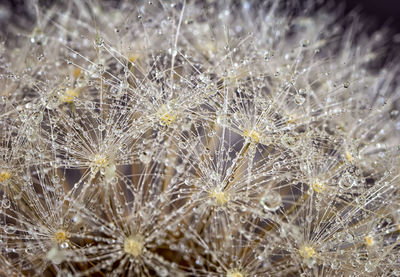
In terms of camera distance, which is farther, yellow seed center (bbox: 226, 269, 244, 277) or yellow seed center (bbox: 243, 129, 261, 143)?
yellow seed center (bbox: 243, 129, 261, 143)

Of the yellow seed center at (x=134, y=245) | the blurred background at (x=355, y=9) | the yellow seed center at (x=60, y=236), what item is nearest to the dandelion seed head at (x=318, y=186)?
the yellow seed center at (x=134, y=245)

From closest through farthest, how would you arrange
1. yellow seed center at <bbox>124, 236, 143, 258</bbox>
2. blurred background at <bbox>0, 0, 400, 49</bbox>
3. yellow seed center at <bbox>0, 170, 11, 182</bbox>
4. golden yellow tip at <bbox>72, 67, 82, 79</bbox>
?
yellow seed center at <bbox>124, 236, 143, 258</bbox> → yellow seed center at <bbox>0, 170, 11, 182</bbox> → golden yellow tip at <bbox>72, 67, 82, 79</bbox> → blurred background at <bbox>0, 0, 400, 49</bbox>

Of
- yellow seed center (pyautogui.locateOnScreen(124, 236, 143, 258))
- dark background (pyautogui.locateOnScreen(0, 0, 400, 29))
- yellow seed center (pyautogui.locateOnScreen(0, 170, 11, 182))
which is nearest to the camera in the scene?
yellow seed center (pyautogui.locateOnScreen(124, 236, 143, 258))

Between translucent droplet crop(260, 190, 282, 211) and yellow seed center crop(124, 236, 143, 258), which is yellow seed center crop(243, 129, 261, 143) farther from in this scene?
yellow seed center crop(124, 236, 143, 258)

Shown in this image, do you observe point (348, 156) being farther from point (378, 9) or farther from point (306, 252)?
point (378, 9)

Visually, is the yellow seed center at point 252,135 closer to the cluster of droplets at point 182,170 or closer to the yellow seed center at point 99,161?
the cluster of droplets at point 182,170

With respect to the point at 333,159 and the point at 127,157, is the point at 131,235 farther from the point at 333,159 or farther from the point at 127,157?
the point at 333,159

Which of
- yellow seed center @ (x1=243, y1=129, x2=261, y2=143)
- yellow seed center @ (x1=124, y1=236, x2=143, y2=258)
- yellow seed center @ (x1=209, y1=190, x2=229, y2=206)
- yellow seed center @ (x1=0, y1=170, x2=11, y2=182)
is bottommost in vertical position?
yellow seed center @ (x1=124, y1=236, x2=143, y2=258)

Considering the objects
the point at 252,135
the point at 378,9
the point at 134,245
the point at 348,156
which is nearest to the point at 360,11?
the point at 378,9

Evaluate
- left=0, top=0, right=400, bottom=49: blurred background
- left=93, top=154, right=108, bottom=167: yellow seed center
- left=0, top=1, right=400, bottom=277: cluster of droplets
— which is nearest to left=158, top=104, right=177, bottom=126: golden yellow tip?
left=0, top=1, right=400, bottom=277: cluster of droplets
